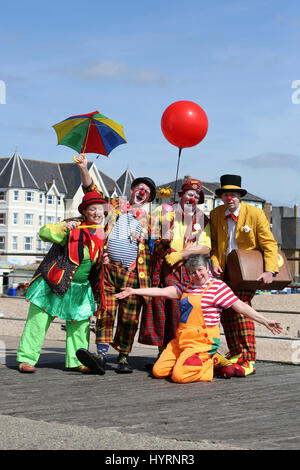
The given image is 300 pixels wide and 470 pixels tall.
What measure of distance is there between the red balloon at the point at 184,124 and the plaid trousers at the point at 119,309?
54.7 inches

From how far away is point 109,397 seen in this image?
4.81 meters

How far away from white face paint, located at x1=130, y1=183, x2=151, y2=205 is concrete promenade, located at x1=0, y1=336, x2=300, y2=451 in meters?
1.55

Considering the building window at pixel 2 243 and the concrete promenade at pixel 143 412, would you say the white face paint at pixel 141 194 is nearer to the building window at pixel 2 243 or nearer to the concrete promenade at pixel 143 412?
the concrete promenade at pixel 143 412

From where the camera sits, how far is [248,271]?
5887 mm

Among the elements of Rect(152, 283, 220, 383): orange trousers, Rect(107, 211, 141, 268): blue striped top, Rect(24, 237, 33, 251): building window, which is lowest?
Rect(24, 237, 33, 251): building window

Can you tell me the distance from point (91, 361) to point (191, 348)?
856 mm

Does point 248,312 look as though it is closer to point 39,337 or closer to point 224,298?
point 224,298

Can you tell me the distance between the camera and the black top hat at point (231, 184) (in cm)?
618

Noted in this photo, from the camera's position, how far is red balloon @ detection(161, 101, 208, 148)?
6371 millimetres

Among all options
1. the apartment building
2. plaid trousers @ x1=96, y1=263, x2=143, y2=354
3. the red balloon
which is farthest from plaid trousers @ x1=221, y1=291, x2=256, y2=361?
the apartment building

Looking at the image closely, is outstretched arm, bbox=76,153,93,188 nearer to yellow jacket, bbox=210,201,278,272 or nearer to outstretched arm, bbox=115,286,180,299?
outstretched arm, bbox=115,286,180,299

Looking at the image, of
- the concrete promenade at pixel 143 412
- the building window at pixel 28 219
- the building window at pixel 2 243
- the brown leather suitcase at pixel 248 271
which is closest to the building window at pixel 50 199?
the building window at pixel 28 219
